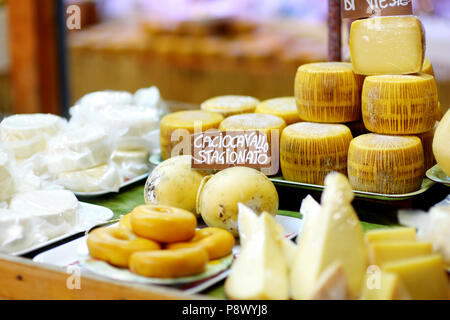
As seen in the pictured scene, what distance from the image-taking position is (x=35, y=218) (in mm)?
1411

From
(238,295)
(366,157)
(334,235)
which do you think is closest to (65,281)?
(238,295)

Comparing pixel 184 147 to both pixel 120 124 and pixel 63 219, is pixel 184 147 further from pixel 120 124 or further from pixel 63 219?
pixel 63 219

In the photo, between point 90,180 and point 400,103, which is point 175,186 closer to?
point 90,180

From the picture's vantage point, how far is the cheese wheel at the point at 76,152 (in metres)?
1.76

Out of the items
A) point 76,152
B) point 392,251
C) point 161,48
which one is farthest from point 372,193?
point 161,48

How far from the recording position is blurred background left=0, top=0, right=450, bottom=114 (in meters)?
3.66

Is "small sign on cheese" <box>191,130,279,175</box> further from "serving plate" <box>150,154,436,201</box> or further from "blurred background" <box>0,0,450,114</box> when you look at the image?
"blurred background" <box>0,0,450,114</box>

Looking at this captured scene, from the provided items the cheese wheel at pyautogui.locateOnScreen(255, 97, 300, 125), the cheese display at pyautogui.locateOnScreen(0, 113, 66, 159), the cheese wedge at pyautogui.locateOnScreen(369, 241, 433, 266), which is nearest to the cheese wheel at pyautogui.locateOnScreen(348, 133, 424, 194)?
the cheese wheel at pyautogui.locateOnScreen(255, 97, 300, 125)

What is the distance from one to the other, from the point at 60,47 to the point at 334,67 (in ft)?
8.51

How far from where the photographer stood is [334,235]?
106cm

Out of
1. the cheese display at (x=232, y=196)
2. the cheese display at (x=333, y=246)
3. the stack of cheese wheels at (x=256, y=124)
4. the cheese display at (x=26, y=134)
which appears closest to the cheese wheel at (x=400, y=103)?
the stack of cheese wheels at (x=256, y=124)

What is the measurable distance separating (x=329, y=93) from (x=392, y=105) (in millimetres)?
188

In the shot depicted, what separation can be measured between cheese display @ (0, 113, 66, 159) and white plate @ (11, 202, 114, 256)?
0.27 metres

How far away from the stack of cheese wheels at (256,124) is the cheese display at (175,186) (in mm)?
248
